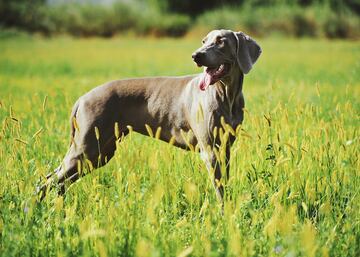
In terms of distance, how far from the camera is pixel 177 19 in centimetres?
3284

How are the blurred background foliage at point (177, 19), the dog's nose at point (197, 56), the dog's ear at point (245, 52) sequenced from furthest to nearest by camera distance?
the blurred background foliage at point (177, 19) → the dog's ear at point (245, 52) → the dog's nose at point (197, 56)

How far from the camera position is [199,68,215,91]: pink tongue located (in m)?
4.12

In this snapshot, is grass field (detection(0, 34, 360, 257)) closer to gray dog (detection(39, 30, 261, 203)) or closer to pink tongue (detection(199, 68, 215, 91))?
gray dog (detection(39, 30, 261, 203))

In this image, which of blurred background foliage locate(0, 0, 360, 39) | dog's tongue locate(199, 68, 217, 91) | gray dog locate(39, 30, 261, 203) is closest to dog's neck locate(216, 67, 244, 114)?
gray dog locate(39, 30, 261, 203)

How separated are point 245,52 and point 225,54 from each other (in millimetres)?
169

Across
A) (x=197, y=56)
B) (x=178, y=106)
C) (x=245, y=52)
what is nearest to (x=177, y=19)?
(x=178, y=106)

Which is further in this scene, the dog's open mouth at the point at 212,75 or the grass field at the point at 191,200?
the dog's open mouth at the point at 212,75

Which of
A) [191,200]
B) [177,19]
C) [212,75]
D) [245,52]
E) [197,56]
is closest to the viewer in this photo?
[191,200]

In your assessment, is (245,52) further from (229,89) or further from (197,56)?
(197,56)

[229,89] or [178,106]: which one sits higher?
[229,89]

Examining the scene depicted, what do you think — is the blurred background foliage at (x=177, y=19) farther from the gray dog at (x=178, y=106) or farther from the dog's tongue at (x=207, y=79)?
the dog's tongue at (x=207, y=79)

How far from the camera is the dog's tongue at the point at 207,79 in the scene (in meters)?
4.12

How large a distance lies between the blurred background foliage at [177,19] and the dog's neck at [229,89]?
1009 inches

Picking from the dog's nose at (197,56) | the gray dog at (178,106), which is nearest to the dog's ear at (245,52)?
the gray dog at (178,106)
